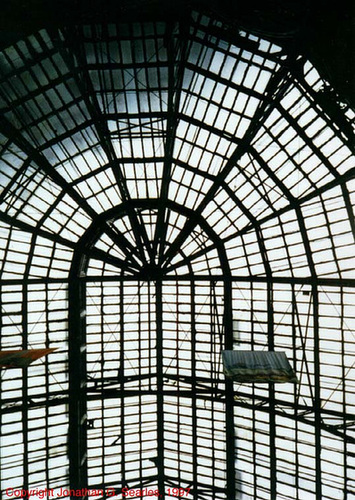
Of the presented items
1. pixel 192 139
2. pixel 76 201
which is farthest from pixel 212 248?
pixel 76 201

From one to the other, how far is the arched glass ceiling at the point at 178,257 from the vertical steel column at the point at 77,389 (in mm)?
215

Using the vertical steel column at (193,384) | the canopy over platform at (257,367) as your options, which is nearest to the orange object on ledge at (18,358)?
the canopy over platform at (257,367)

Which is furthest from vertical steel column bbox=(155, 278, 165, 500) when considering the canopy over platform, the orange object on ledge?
the orange object on ledge

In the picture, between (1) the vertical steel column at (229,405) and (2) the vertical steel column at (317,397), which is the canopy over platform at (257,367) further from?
(1) the vertical steel column at (229,405)

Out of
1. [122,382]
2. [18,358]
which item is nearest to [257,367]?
[18,358]

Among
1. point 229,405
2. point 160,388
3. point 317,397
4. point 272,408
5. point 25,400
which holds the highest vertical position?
point 317,397

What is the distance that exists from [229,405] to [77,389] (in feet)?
35.1

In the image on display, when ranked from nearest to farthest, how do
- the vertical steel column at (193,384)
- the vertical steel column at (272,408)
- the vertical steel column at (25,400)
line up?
the vertical steel column at (272,408) → the vertical steel column at (25,400) → the vertical steel column at (193,384)

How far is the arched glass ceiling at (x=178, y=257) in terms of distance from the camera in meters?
19.6

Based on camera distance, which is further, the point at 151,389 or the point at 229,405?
the point at 151,389

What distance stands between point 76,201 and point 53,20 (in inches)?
488

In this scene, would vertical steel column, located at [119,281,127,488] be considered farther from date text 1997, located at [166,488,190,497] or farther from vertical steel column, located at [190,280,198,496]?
vertical steel column, located at [190,280,198,496]

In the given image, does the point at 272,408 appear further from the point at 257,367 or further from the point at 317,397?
the point at 257,367

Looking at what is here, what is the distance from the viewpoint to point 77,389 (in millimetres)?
28172
